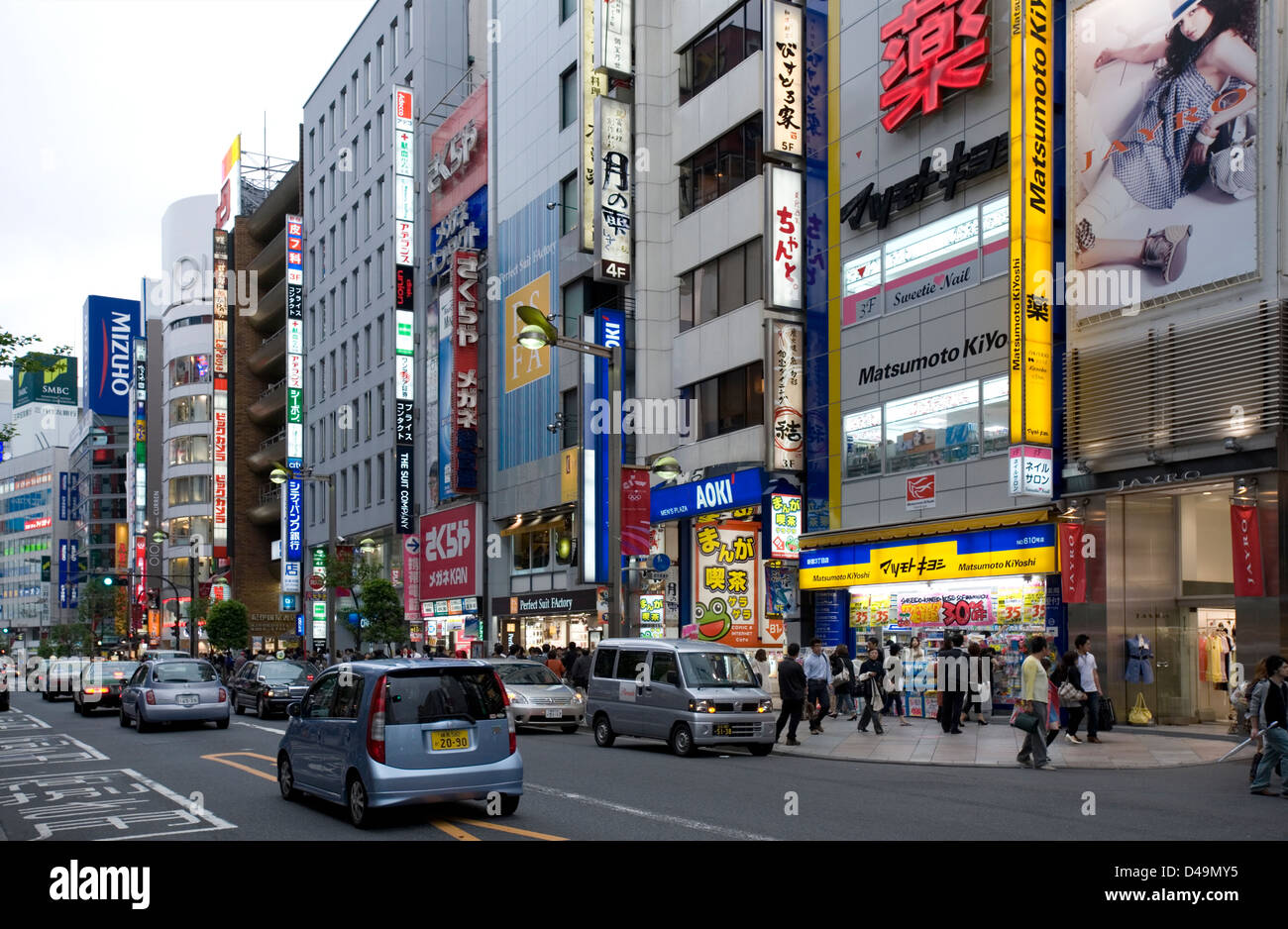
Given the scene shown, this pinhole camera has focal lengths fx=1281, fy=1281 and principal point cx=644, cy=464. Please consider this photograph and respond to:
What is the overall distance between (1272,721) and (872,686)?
9418mm

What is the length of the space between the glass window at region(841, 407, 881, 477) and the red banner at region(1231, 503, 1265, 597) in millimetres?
9394

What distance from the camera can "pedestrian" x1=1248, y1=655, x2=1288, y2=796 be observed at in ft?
47.9

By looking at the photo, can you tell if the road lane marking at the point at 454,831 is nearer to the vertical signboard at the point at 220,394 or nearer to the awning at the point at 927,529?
the awning at the point at 927,529

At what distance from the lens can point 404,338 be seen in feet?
182

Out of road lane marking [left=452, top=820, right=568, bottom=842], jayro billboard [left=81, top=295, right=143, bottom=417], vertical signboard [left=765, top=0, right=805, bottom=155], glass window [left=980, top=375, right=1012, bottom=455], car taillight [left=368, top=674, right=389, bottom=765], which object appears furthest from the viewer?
jayro billboard [left=81, top=295, right=143, bottom=417]

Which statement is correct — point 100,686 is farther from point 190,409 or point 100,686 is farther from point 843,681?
point 190,409

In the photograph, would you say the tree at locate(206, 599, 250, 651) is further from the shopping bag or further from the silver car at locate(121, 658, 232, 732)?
the shopping bag

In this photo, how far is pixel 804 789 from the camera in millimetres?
15289

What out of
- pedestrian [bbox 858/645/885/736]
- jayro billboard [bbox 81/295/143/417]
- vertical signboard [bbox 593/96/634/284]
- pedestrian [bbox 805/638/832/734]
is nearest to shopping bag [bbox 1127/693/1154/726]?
pedestrian [bbox 858/645/885/736]

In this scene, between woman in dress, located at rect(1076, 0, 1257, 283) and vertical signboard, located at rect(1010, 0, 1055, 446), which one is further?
vertical signboard, located at rect(1010, 0, 1055, 446)

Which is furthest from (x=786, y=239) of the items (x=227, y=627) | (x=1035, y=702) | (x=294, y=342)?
(x=294, y=342)

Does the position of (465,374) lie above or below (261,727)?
above

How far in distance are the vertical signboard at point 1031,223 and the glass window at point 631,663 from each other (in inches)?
320
